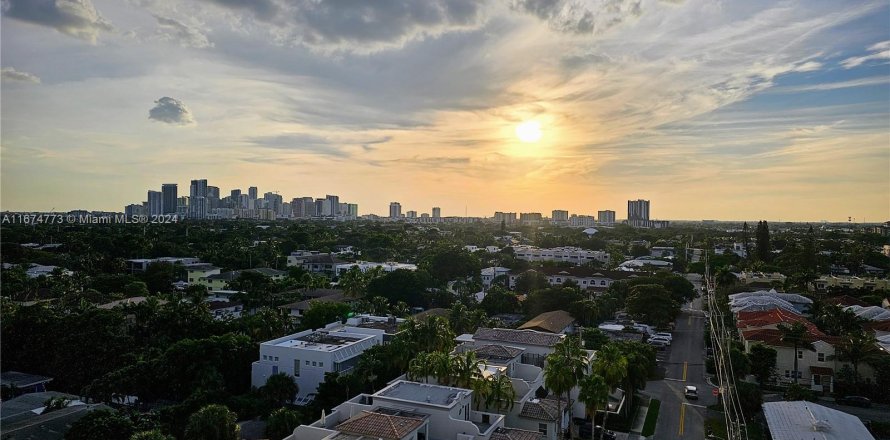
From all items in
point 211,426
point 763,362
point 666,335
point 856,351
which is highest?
point 856,351

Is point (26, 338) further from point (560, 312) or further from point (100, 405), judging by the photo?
point (560, 312)

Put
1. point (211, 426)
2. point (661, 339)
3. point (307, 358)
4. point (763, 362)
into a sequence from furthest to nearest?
1. point (661, 339)
2. point (763, 362)
3. point (307, 358)
4. point (211, 426)

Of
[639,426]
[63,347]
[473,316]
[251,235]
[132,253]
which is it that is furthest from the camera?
[251,235]

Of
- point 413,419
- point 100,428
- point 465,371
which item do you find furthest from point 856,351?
point 100,428

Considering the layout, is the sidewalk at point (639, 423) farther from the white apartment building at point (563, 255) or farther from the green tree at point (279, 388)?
the white apartment building at point (563, 255)

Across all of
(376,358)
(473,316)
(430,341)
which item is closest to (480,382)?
(430,341)

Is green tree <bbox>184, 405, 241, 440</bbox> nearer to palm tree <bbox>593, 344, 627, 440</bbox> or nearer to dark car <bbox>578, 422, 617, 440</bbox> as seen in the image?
palm tree <bbox>593, 344, 627, 440</bbox>

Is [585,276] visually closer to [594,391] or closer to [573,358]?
[573,358]
